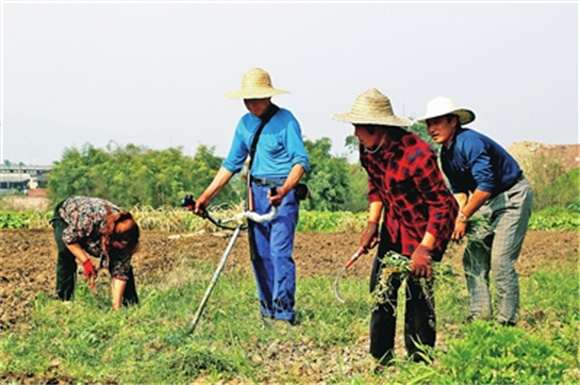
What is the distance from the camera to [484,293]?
620 centimetres

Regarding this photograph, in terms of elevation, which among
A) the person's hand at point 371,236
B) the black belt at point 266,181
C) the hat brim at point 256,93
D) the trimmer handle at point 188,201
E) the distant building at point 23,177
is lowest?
the distant building at point 23,177

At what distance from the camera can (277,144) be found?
6.23 meters

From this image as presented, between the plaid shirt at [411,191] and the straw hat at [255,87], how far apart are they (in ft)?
4.63

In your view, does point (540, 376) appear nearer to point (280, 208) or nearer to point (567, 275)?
point (280, 208)

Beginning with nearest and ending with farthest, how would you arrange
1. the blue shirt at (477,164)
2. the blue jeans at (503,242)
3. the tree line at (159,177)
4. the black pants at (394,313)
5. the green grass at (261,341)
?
the green grass at (261,341)
the black pants at (394,313)
the blue shirt at (477,164)
the blue jeans at (503,242)
the tree line at (159,177)

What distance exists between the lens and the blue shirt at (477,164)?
18.8ft

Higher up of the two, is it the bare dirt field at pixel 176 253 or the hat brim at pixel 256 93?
the hat brim at pixel 256 93

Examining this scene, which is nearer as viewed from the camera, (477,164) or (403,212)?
(403,212)

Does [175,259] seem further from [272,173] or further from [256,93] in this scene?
[256,93]

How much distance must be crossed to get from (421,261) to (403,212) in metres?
0.30

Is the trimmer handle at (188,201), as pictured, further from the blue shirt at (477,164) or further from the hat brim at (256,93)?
the blue shirt at (477,164)

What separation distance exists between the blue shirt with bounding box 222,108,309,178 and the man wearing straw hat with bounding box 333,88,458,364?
1.11 meters

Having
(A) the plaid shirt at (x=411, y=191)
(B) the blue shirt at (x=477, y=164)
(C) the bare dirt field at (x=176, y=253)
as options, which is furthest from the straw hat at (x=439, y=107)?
(C) the bare dirt field at (x=176, y=253)

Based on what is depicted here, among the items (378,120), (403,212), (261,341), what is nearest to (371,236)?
(403,212)
